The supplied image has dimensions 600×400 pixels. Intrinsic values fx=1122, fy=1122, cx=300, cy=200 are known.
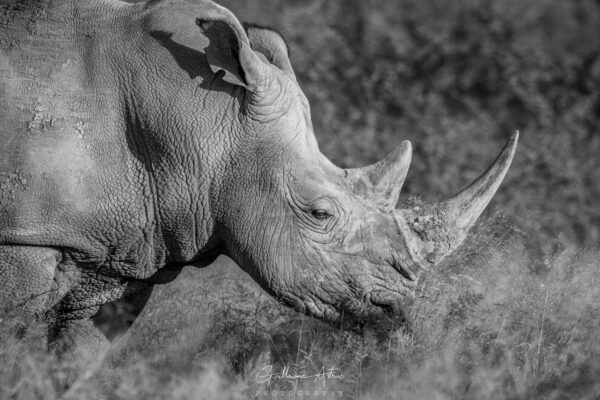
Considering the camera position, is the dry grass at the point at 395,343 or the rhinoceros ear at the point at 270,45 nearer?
the dry grass at the point at 395,343

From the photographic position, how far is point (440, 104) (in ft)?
47.3

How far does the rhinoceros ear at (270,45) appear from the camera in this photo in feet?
20.1

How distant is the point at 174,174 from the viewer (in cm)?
562

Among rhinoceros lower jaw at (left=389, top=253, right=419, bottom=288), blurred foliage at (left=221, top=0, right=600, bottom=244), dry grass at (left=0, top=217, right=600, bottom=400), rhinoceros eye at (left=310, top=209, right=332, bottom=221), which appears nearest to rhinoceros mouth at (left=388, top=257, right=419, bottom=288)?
rhinoceros lower jaw at (left=389, top=253, right=419, bottom=288)

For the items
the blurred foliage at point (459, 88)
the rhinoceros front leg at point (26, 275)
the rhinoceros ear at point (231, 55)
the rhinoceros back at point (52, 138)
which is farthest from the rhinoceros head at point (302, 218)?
the blurred foliage at point (459, 88)

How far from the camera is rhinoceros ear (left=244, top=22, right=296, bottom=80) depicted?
613 centimetres

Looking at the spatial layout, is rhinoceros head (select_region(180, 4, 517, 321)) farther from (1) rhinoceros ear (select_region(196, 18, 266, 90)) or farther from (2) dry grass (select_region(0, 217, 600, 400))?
(2) dry grass (select_region(0, 217, 600, 400))

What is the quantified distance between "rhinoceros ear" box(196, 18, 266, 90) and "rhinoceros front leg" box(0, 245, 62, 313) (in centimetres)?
123

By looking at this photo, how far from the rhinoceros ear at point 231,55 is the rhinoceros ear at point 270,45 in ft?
1.70

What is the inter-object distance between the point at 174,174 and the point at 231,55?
0.66 metres

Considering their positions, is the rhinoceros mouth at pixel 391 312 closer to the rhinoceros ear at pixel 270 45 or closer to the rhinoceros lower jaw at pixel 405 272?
the rhinoceros lower jaw at pixel 405 272

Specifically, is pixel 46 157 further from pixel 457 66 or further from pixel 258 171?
pixel 457 66

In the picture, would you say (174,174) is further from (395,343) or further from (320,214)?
(395,343)

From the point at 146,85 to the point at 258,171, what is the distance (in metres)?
0.70
